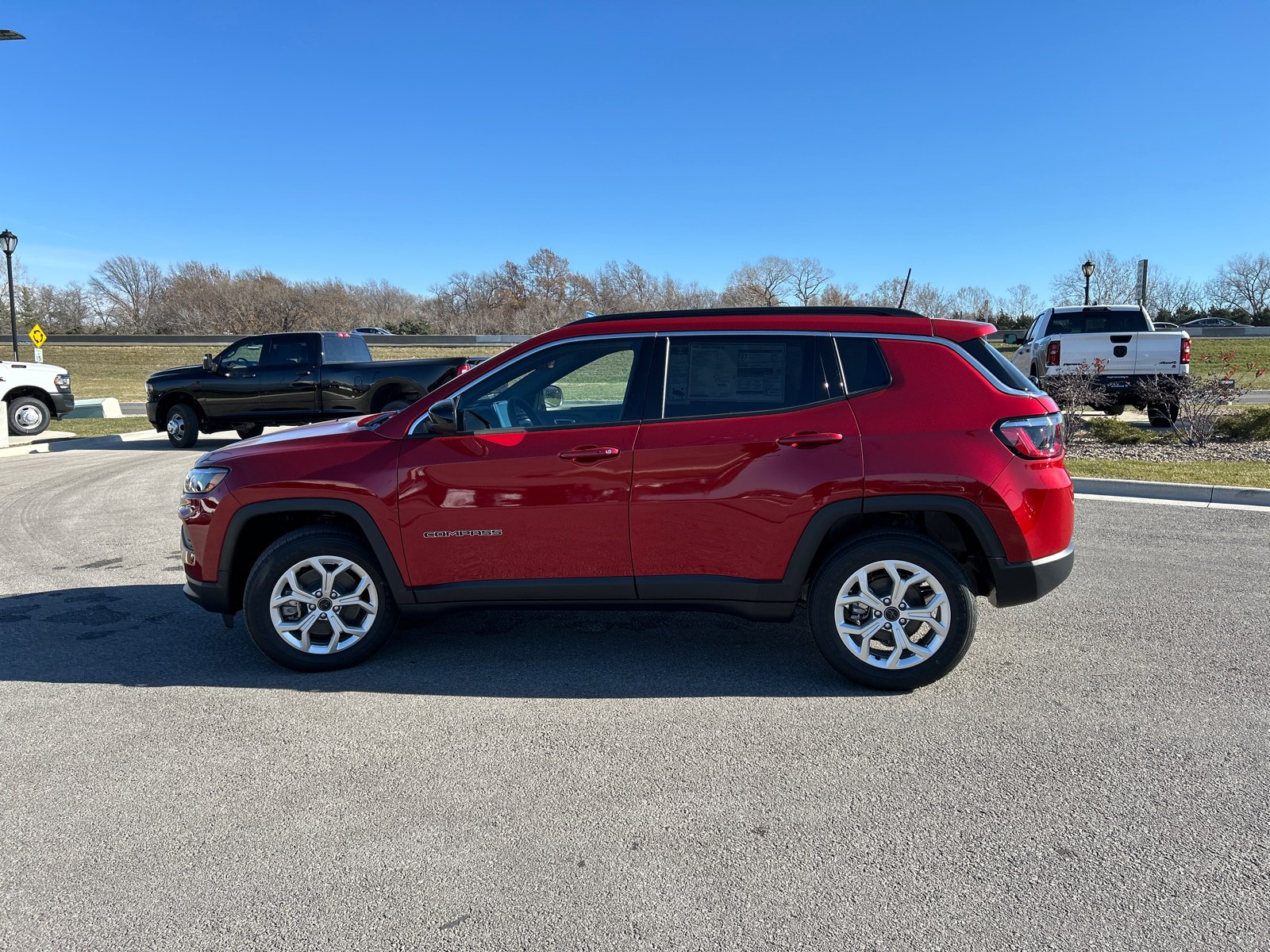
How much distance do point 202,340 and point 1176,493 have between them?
5602 cm

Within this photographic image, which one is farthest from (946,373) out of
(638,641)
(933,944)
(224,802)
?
(224,802)

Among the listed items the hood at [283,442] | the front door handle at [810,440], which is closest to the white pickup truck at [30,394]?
the hood at [283,442]

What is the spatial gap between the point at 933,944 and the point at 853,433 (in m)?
2.34

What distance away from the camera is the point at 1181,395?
43.2ft

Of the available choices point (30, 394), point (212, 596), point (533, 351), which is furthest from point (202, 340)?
point (533, 351)

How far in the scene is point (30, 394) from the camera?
59.7ft

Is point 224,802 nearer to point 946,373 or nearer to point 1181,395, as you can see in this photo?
point 946,373

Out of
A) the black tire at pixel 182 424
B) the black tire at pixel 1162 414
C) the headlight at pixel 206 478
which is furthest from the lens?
the black tire at pixel 182 424

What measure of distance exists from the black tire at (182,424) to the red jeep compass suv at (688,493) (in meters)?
13.0

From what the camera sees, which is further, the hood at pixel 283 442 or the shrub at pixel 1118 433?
the shrub at pixel 1118 433

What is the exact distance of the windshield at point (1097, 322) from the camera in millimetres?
16562

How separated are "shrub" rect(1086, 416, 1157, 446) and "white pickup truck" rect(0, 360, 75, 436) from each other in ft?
62.6

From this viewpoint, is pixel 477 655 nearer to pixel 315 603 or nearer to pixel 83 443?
pixel 315 603

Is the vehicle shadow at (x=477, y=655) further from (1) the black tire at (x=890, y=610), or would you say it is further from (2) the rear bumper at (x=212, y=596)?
(2) the rear bumper at (x=212, y=596)
